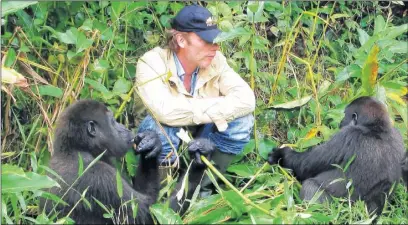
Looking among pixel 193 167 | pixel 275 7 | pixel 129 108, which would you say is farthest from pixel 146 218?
pixel 275 7

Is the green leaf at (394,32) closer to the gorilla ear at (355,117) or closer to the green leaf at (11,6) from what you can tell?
the gorilla ear at (355,117)

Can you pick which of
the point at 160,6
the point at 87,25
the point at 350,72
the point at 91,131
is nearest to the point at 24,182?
the point at 91,131

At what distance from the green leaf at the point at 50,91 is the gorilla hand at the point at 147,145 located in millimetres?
940

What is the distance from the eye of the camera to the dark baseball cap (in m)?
6.89

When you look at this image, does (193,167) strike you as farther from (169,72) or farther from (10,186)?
(10,186)

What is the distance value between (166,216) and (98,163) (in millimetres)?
586

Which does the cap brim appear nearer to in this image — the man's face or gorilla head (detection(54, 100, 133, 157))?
the man's face

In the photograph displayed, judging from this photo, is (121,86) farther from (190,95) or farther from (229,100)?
(229,100)

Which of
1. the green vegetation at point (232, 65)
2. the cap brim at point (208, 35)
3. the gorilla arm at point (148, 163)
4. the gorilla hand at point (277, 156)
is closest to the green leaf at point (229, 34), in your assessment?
the green vegetation at point (232, 65)

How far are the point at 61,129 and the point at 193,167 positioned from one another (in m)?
1.10

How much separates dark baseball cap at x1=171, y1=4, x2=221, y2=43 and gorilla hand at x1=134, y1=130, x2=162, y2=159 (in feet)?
3.29

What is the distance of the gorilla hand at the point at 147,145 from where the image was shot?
6246 mm

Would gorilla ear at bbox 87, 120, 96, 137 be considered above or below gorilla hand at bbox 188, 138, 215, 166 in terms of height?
above

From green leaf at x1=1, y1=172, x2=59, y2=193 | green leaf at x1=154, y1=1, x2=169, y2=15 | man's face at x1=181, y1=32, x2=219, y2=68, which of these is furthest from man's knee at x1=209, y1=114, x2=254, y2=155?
green leaf at x1=1, y1=172, x2=59, y2=193
